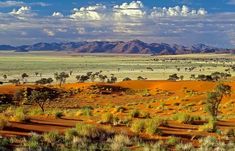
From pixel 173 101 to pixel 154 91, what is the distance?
22.9m

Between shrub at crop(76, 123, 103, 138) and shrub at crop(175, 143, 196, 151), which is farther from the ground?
shrub at crop(76, 123, 103, 138)

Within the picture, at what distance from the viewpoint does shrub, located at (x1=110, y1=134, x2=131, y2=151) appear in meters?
17.8

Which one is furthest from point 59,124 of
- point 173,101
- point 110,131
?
point 173,101

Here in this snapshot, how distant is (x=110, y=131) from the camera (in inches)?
830

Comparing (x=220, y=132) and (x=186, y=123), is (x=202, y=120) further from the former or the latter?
(x=220, y=132)

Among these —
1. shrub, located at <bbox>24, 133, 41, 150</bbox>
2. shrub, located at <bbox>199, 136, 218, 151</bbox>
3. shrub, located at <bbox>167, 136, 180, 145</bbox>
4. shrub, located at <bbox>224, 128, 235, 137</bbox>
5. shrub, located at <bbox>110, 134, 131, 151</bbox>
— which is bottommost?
shrub, located at <bbox>224, 128, 235, 137</bbox>

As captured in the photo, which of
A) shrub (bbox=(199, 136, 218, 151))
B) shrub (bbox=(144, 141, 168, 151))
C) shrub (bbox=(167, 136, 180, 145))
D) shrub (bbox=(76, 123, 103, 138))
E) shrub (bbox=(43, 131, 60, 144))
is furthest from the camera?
shrub (bbox=(76, 123, 103, 138))

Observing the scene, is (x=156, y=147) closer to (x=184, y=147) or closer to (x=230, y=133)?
(x=184, y=147)

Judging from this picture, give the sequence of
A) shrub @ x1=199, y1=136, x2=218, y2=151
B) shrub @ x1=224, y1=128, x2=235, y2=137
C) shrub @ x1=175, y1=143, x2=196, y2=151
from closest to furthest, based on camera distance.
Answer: shrub @ x1=175, y1=143, x2=196, y2=151
shrub @ x1=199, y1=136, x2=218, y2=151
shrub @ x1=224, y1=128, x2=235, y2=137

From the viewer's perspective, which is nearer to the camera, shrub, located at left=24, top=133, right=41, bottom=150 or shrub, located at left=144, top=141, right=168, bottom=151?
shrub, located at left=24, top=133, right=41, bottom=150

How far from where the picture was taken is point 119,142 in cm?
1872

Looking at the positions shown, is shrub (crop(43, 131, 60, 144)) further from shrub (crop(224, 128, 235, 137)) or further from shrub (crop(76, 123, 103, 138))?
shrub (crop(224, 128, 235, 137))

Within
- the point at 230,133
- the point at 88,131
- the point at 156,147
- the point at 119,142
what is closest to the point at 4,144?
the point at 88,131

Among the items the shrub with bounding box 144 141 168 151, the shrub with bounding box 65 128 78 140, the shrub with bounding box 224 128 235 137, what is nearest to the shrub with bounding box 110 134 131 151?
the shrub with bounding box 144 141 168 151
